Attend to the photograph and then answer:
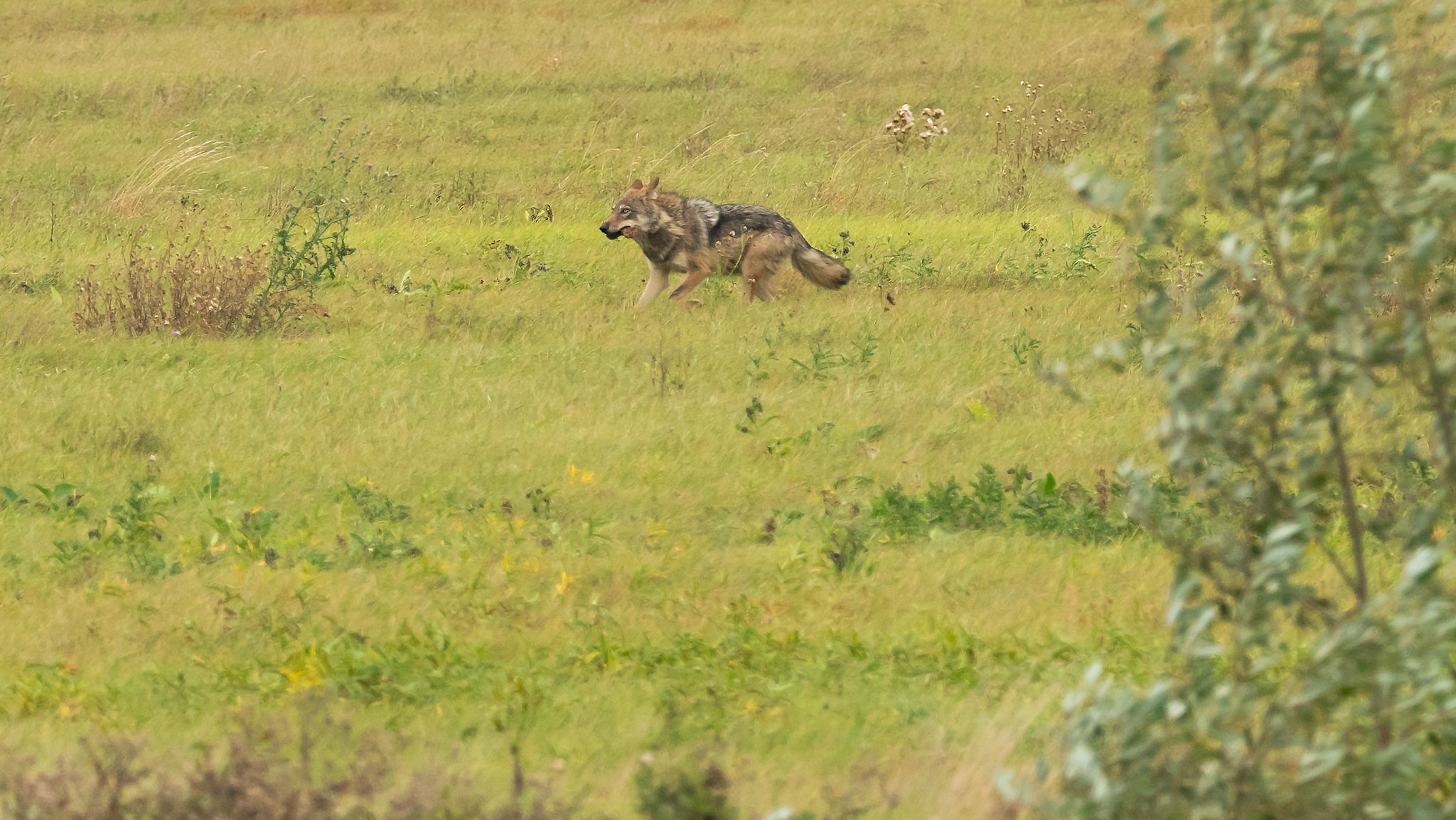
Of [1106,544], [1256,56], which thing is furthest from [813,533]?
[1256,56]

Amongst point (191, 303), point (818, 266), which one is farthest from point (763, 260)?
point (191, 303)

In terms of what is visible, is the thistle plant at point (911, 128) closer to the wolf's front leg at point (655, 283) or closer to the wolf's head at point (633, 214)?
the wolf's head at point (633, 214)

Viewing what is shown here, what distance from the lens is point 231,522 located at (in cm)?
775

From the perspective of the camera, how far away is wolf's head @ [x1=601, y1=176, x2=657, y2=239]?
1357 centimetres

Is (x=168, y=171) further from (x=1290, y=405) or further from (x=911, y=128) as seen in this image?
(x=1290, y=405)

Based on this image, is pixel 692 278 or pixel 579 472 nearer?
pixel 579 472

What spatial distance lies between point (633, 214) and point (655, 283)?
62cm

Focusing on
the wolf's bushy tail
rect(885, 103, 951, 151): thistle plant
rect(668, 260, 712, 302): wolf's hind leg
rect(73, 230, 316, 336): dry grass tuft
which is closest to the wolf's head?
rect(668, 260, 712, 302): wolf's hind leg

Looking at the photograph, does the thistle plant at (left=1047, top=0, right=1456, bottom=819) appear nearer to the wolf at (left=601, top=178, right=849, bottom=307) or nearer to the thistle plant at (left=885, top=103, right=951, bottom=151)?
the wolf at (left=601, top=178, right=849, bottom=307)

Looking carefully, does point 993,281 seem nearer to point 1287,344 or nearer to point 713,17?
point 1287,344

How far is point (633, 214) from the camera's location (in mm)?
13688

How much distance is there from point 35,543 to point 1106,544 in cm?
497

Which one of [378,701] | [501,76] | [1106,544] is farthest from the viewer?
[501,76]

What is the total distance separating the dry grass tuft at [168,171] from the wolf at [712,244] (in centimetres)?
655
